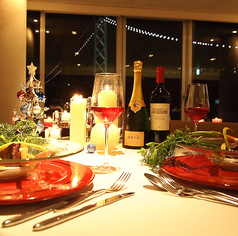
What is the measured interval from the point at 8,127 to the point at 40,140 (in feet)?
0.46

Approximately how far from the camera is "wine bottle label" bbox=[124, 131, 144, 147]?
3.48 feet

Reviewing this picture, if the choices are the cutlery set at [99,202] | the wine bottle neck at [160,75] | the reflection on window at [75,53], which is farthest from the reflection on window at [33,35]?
the cutlery set at [99,202]

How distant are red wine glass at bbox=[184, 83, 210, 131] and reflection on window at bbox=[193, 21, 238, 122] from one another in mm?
4019

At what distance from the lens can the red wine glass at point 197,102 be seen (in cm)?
108

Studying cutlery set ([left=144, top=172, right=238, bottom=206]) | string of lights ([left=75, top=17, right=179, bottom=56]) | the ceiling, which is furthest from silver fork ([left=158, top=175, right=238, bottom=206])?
string of lights ([left=75, top=17, right=179, bottom=56])

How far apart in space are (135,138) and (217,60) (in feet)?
15.2

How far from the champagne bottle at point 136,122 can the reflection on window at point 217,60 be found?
4.09 meters

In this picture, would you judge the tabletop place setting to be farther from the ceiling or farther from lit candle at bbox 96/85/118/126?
the ceiling

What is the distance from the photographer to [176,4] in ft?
14.1

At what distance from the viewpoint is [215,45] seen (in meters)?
5.04

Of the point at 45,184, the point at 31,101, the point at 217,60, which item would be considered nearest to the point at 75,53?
the point at 217,60

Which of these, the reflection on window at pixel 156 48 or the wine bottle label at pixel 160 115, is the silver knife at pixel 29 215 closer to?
the wine bottle label at pixel 160 115

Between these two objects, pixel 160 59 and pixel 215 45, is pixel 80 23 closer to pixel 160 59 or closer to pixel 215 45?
pixel 160 59

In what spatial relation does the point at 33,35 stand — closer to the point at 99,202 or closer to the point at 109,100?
the point at 109,100
